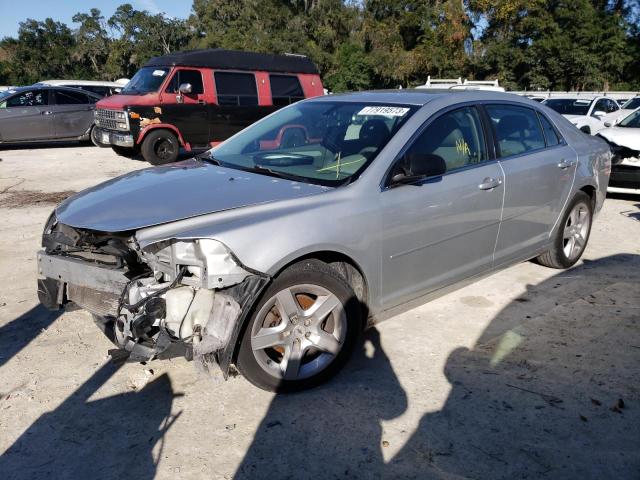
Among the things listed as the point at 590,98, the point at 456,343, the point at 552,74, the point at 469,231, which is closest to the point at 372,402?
the point at 456,343

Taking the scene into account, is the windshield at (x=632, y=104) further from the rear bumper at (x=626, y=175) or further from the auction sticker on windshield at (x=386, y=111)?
the auction sticker on windshield at (x=386, y=111)

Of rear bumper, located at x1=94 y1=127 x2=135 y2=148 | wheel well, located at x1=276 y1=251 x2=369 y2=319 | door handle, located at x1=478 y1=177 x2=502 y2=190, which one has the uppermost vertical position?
door handle, located at x1=478 y1=177 x2=502 y2=190

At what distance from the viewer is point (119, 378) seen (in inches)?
132

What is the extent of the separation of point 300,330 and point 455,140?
182 cm

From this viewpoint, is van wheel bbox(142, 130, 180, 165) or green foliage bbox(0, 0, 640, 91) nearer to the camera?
van wheel bbox(142, 130, 180, 165)

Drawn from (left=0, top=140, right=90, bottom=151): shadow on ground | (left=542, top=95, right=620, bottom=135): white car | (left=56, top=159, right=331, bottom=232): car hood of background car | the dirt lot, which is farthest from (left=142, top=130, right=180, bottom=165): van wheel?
(left=542, top=95, right=620, bottom=135): white car

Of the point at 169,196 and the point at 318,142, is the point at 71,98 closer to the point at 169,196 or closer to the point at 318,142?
the point at 318,142

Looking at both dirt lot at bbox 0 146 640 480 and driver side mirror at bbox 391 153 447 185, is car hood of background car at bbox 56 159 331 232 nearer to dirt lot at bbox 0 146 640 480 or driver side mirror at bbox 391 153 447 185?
driver side mirror at bbox 391 153 447 185

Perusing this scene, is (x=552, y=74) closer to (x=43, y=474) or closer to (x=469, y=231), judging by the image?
(x=469, y=231)

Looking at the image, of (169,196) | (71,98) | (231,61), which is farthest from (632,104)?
(169,196)

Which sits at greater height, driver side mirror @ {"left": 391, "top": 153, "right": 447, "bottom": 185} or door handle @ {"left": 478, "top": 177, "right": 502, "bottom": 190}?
driver side mirror @ {"left": 391, "top": 153, "right": 447, "bottom": 185}

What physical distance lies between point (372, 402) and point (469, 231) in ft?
4.88

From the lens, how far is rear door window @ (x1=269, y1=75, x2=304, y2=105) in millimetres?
12844

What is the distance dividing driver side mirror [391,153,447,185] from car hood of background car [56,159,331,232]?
48 centimetres
